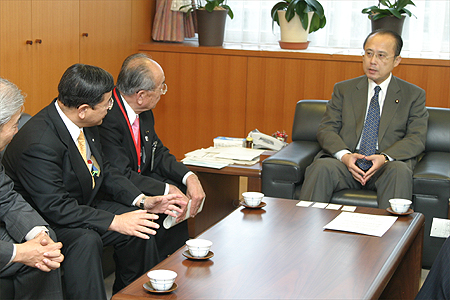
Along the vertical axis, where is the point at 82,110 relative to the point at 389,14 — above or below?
below

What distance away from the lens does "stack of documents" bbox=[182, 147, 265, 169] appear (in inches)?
132

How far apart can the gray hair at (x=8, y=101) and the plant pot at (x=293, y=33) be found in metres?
3.23

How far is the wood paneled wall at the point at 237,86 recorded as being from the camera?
4.77 metres

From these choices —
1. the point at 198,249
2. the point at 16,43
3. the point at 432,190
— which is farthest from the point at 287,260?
the point at 16,43

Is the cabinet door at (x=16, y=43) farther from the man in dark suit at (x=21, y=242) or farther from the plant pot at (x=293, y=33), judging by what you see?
the plant pot at (x=293, y=33)

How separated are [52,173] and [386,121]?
2.09 meters

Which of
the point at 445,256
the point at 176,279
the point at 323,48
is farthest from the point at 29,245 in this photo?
the point at 323,48

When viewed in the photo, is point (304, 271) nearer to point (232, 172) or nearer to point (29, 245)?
point (29, 245)

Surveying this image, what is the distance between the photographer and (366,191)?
10.4 feet

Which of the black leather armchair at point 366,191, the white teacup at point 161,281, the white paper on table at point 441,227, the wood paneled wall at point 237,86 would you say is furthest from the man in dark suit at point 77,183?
the wood paneled wall at point 237,86

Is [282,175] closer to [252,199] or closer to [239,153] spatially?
[239,153]

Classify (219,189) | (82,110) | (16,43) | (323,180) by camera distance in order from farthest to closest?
1. (16,43)
2. (219,189)
3. (323,180)
4. (82,110)

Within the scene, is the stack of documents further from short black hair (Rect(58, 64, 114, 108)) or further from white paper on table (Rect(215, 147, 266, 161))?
short black hair (Rect(58, 64, 114, 108))

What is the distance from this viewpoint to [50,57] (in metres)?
4.17
